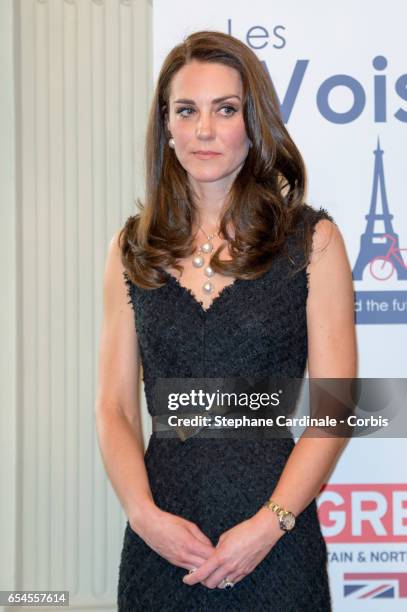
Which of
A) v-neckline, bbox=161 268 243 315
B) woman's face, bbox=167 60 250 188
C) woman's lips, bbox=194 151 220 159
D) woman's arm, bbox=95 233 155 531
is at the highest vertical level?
woman's face, bbox=167 60 250 188

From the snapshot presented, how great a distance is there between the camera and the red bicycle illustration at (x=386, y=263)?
231 centimetres

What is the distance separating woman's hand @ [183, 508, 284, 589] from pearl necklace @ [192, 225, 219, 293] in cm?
47

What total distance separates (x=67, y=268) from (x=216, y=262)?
107cm

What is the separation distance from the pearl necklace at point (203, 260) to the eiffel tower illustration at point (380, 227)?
651mm

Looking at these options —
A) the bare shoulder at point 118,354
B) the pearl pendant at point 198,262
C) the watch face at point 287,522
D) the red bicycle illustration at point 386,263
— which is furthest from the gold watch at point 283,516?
the red bicycle illustration at point 386,263

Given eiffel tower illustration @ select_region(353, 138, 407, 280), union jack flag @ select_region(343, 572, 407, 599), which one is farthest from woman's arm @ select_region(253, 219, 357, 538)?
union jack flag @ select_region(343, 572, 407, 599)

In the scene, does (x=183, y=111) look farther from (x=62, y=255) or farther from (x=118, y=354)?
(x=62, y=255)

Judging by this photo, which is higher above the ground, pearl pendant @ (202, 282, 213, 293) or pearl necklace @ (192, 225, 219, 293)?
pearl necklace @ (192, 225, 219, 293)

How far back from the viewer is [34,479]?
8.82 feet

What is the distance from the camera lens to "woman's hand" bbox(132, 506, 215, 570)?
5.19 ft

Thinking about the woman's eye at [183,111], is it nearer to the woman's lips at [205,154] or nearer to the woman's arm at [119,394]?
the woman's lips at [205,154]

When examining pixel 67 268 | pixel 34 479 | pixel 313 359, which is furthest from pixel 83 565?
pixel 313 359

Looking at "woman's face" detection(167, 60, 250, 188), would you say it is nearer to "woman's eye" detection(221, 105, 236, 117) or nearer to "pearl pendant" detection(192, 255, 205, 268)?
"woman's eye" detection(221, 105, 236, 117)

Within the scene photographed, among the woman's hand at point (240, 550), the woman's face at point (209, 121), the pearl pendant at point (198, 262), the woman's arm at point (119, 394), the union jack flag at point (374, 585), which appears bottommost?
the union jack flag at point (374, 585)
